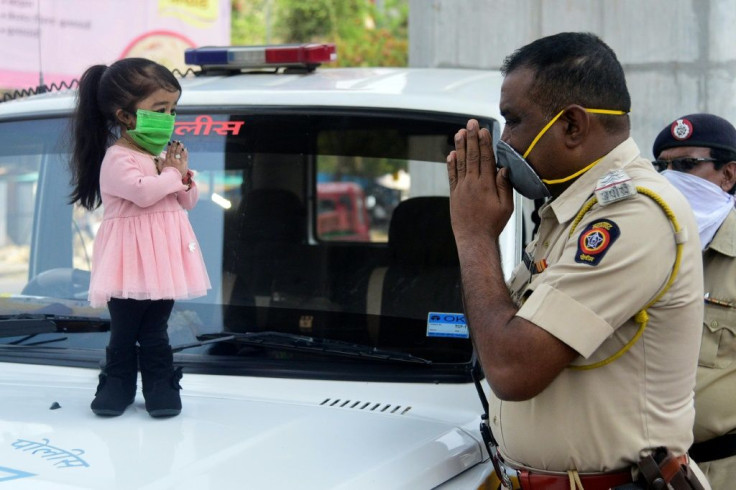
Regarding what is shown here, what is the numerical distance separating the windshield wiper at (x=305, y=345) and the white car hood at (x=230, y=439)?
0.11 meters

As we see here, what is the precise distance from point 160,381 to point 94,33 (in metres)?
5.20

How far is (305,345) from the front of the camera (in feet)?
9.09

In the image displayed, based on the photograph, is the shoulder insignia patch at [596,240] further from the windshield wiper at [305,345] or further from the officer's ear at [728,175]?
the officer's ear at [728,175]

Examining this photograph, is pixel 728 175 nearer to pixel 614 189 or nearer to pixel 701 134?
pixel 701 134

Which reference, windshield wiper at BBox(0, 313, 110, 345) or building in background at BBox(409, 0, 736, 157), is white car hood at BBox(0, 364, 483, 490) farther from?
building in background at BBox(409, 0, 736, 157)

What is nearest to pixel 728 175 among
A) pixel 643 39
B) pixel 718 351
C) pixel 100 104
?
pixel 718 351

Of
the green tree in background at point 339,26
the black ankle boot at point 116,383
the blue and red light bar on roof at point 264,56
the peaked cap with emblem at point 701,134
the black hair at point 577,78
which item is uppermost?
the green tree in background at point 339,26

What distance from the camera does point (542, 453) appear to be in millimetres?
2021

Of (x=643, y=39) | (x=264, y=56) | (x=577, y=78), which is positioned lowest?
(x=577, y=78)

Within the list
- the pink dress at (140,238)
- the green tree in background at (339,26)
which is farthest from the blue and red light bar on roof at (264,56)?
the green tree in background at (339,26)

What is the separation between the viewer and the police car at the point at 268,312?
215 centimetres

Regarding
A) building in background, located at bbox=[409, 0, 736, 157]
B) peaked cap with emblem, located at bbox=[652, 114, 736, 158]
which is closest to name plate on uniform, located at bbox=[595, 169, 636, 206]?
peaked cap with emblem, located at bbox=[652, 114, 736, 158]

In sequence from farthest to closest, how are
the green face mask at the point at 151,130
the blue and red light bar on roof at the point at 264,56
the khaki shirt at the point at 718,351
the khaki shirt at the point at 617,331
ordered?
the blue and red light bar on roof at the point at 264,56 → the khaki shirt at the point at 718,351 → the green face mask at the point at 151,130 → the khaki shirt at the point at 617,331

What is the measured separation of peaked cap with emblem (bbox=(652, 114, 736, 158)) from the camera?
290 cm
